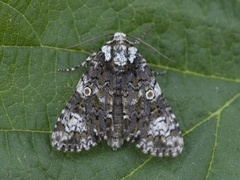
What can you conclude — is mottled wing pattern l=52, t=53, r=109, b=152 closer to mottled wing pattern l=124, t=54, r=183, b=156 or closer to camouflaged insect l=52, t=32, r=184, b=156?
camouflaged insect l=52, t=32, r=184, b=156

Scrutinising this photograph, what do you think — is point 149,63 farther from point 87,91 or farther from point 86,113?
point 86,113

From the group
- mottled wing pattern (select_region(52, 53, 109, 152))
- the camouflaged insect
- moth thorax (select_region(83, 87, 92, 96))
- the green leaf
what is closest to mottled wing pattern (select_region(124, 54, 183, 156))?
the camouflaged insect

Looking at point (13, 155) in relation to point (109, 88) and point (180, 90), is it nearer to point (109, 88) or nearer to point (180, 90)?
point (109, 88)

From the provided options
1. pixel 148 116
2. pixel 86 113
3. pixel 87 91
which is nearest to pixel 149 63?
pixel 148 116

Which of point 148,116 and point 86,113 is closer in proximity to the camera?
point 86,113

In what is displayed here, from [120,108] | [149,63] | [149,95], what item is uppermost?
[149,63]

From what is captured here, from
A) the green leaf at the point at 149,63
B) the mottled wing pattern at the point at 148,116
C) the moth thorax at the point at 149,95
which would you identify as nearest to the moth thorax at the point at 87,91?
the green leaf at the point at 149,63

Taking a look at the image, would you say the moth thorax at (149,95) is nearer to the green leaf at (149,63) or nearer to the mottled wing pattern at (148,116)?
the mottled wing pattern at (148,116)

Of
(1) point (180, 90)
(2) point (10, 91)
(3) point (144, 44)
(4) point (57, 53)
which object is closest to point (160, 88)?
(1) point (180, 90)
